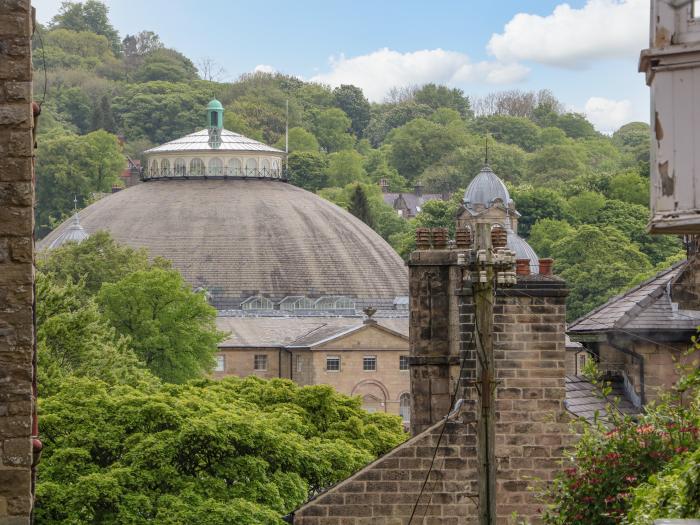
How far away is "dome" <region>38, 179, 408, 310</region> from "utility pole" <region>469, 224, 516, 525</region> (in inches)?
5179

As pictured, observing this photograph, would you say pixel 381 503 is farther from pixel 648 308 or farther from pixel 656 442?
pixel 648 308

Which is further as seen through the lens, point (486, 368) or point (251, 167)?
point (251, 167)

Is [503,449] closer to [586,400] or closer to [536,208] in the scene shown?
[586,400]

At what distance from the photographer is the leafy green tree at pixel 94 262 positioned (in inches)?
4557

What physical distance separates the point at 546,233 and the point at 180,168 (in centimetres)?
2883

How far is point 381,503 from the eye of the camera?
2398cm

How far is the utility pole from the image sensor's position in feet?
67.8

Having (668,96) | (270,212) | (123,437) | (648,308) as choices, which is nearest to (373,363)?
(270,212)

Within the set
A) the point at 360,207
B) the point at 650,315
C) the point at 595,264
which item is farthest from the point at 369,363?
the point at 650,315

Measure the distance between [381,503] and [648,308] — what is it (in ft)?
28.1

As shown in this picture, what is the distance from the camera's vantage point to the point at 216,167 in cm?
17275

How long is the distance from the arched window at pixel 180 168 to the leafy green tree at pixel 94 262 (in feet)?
161

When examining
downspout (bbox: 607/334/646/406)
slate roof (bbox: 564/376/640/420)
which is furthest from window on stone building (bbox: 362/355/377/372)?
downspout (bbox: 607/334/646/406)

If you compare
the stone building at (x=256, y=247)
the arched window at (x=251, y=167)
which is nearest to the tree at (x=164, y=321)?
Answer: the stone building at (x=256, y=247)
